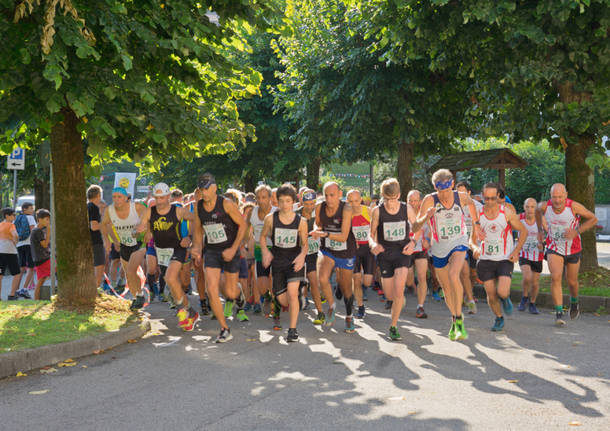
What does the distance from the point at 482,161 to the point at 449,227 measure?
10351 millimetres

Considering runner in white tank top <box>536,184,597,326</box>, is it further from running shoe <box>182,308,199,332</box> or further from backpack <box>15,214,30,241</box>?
backpack <box>15,214,30,241</box>

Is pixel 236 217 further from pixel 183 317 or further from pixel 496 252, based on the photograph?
pixel 496 252

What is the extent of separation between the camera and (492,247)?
8367mm

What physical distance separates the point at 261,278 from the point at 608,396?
5.49m

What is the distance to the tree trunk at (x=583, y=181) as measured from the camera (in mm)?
11844

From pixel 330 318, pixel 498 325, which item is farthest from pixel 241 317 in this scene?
pixel 498 325

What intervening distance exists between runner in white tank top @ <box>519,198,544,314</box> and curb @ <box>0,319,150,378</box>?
582 centimetres

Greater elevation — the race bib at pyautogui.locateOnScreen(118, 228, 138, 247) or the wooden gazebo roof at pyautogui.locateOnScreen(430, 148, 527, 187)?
the wooden gazebo roof at pyautogui.locateOnScreen(430, 148, 527, 187)

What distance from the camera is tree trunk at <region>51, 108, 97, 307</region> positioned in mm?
9266

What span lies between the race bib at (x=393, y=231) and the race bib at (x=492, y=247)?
1.09 meters

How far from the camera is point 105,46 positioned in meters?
8.03

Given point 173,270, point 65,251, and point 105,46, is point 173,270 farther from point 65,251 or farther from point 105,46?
point 105,46

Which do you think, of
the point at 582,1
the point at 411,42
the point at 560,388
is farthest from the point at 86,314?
the point at 582,1

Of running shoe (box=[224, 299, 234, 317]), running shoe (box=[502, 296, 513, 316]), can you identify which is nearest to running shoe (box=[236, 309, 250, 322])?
running shoe (box=[224, 299, 234, 317])
